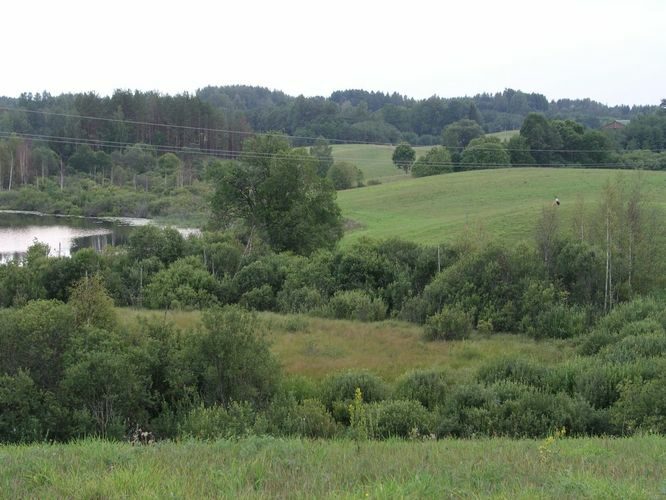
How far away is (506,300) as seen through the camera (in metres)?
31.2

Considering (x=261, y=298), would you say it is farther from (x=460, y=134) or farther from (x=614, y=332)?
(x=460, y=134)

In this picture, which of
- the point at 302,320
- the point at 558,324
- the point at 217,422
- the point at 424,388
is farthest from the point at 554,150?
the point at 217,422

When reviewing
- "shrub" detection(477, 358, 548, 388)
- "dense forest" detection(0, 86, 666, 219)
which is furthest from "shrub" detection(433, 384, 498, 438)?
"dense forest" detection(0, 86, 666, 219)

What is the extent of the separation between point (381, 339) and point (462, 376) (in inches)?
339

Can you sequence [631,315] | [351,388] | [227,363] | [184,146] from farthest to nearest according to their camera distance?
[184,146]
[631,315]
[351,388]
[227,363]

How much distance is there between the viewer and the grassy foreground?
6.49m

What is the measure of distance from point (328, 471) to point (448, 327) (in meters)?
22.0

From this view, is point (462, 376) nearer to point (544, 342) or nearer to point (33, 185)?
point (544, 342)

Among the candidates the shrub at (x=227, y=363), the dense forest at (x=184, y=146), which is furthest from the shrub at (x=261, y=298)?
the dense forest at (x=184, y=146)

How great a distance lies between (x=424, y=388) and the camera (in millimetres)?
18609

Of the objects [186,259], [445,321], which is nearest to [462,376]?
[445,321]

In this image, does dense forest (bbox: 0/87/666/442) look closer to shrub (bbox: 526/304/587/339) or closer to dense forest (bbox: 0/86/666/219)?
shrub (bbox: 526/304/587/339)

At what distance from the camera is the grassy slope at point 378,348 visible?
23720 mm

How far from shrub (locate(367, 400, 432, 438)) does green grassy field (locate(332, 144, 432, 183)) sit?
Answer: 87.7 metres
